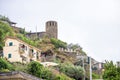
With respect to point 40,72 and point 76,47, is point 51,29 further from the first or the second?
point 40,72

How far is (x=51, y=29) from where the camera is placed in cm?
16275

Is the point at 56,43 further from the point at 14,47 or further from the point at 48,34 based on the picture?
the point at 14,47

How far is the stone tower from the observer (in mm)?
160500

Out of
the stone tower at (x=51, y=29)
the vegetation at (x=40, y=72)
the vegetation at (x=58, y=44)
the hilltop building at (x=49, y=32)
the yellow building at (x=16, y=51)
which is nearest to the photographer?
the vegetation at (x=40, y=72)

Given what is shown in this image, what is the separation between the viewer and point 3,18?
149 metres

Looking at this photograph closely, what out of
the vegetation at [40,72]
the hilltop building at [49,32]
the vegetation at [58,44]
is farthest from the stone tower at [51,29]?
the vegetation at [40,72]

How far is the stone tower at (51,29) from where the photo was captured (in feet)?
527

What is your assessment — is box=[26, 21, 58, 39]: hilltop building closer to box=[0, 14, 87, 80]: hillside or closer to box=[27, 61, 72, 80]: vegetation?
box=[0, 14, 87, 80]: hillside

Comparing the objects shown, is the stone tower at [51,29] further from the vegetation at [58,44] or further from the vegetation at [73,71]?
the vegetation at [73,71]

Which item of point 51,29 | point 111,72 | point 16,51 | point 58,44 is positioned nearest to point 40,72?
point 16,51

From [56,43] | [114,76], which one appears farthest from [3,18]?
[114,76]

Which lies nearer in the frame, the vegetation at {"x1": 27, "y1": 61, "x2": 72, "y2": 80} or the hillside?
the vegetation at {"x1": 27, "y1": 61, "x2": 72, "y2": 80}

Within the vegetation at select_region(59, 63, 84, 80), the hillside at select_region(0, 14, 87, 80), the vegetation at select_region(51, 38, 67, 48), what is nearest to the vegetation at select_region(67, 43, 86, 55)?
the hillside at select_region(0, 14, 87, 80)

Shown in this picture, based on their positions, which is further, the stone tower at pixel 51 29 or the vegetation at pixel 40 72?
the stone tower at pixel 51 29
